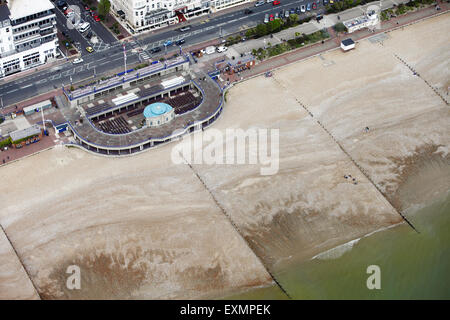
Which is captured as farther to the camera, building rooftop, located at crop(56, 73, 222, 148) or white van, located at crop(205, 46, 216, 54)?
white van, located at crop(205, 46, 216, 54)

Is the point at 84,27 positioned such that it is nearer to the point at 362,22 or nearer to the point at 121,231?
the point at 121,231

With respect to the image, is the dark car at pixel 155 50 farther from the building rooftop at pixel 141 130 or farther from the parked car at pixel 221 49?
the building rooftop at pixel 141 130

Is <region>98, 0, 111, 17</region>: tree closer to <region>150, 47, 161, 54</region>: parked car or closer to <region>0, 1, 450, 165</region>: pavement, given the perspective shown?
<region>150, 47, 161, 54</region>: parked car

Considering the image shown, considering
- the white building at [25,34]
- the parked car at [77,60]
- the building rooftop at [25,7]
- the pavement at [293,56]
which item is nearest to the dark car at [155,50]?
the pavement at [293,56]

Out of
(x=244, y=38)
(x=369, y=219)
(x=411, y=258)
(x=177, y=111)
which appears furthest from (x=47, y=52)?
(x=411, y=258)

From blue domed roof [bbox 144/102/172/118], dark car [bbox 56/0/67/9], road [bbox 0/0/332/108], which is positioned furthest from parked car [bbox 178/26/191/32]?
blue domed roof [bbox 144/102/172/118]
